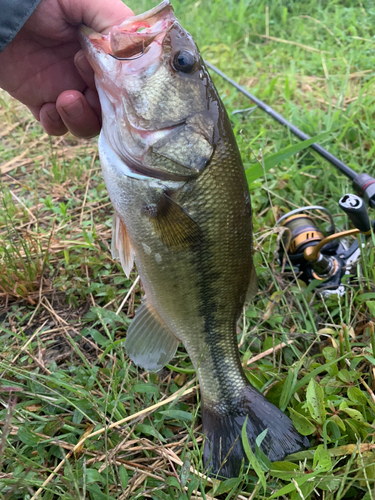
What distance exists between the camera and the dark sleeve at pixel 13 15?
5.72 feet

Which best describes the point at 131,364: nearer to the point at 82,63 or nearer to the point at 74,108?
the point at 74,108

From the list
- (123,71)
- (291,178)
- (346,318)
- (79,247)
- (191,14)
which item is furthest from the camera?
(191,14)

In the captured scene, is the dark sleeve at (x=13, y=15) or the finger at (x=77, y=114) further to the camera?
the finger at (x=77, y=114)

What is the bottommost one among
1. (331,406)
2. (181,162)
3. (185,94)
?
(331,406)

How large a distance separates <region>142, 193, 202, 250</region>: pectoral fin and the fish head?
0.24 m

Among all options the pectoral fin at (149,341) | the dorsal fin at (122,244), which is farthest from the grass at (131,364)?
the dorsal fin at (122,244)

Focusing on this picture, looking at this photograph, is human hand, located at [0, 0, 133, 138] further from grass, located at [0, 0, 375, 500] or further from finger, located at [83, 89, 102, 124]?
grass, located at [0, 0, 375, 500]

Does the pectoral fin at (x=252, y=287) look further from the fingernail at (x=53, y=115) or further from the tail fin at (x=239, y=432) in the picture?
the fingernail at (x=53, y=115)

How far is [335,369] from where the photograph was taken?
168 centimetres

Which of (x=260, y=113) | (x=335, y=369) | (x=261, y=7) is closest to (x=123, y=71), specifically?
(x=335, y=369)

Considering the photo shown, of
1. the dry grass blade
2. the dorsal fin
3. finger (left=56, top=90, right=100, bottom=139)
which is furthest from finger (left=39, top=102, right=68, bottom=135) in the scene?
the dry grass blade

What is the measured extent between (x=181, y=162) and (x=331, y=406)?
1234mm

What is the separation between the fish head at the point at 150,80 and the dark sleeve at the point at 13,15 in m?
0.52

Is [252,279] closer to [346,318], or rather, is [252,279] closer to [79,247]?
[346,318]
